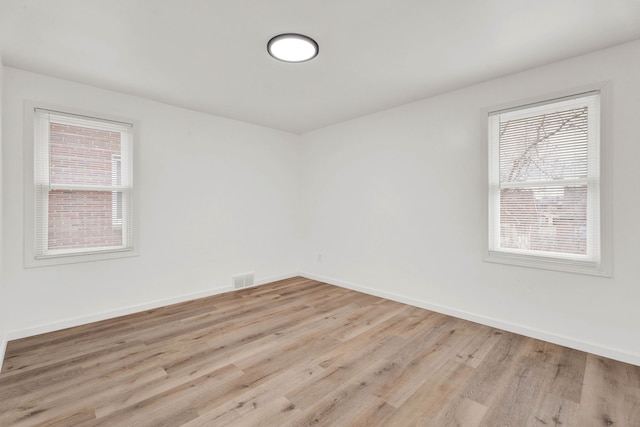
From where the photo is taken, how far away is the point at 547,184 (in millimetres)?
2803

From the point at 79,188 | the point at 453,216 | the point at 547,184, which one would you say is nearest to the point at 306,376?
the point at 453,216

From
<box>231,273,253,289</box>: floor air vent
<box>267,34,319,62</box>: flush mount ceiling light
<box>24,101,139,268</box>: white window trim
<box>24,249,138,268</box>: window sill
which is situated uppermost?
<box>267,34,319,62</box>: flush mount ceiling light

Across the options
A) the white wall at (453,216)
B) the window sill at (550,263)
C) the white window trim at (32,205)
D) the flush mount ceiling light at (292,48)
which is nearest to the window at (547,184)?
the window sill at (550,263)

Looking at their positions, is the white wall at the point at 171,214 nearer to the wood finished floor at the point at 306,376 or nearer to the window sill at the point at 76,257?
the window sill at the point at 76,257

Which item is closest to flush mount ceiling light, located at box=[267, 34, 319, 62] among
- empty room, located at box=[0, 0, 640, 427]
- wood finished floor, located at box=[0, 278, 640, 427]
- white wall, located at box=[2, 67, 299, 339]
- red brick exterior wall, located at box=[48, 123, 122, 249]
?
empty room, located at box=[0, 0, 640, 427]

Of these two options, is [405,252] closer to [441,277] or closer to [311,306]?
[441,277]

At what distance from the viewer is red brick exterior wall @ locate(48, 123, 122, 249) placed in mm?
3061

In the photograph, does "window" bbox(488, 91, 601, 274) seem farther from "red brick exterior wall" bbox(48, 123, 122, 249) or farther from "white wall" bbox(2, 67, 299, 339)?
"red brick exterior wall" bbox(48, 123, 122, 249)

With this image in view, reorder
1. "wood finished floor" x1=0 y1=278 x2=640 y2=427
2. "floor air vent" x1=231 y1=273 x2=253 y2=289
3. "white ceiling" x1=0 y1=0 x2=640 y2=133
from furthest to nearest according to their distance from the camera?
"floor air vent" x1=231 y1=273 x2=253 y2=289
"white ceiling" x1=0 y1=0 x2=640 y2=133
"wood finished floor" x1=0 y1=278 x2=640 y2=427

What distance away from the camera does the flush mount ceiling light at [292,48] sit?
7.59 ft

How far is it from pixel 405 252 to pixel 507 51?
7.84 ft

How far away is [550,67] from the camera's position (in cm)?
276

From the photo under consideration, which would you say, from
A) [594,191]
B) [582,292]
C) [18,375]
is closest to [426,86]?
[594,191]

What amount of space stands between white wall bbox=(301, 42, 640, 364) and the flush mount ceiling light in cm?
179
